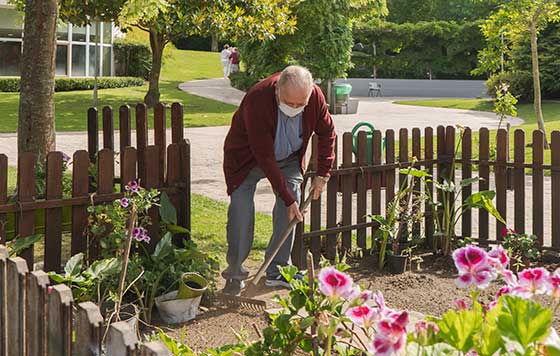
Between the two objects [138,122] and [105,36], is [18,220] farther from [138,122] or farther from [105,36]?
[105,36]

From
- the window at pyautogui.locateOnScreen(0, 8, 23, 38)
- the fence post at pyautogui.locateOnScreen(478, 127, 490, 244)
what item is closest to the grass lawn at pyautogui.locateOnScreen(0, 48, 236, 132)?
the window at pyautogui.locateOnScreen(0, 8, 23, 38)

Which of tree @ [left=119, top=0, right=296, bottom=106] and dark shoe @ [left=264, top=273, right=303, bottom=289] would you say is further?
tree @ [left=119, top=0, right=296, bottom=106]

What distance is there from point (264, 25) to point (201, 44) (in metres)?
42.2

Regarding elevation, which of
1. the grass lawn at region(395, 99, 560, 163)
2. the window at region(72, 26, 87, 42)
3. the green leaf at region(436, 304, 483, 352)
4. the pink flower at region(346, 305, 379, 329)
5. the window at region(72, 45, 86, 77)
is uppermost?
the window at region(72, 26, 87, 42)

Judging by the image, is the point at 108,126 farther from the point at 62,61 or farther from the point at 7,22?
the point at 62,61

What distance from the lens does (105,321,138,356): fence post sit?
2180 millimetres

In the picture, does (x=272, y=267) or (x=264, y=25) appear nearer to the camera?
(x=272, y=267)

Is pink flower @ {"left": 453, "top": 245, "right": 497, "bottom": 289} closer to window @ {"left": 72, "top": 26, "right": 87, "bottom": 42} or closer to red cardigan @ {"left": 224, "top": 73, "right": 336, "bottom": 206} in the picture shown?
red cardigan @ {"left": 224, "top": 73, "right": 336, "bottom": 206}

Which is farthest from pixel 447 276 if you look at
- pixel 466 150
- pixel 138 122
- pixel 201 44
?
pixel 201 44

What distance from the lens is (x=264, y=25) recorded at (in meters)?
16.4

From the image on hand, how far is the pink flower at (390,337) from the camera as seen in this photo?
1.75 m

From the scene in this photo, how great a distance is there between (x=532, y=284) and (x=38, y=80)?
5.80 m

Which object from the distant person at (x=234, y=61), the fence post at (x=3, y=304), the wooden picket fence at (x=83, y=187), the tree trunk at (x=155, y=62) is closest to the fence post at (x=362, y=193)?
the wooden picket fence at (x=83, y=187)

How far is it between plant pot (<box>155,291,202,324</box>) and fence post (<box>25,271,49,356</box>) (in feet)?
7.11
